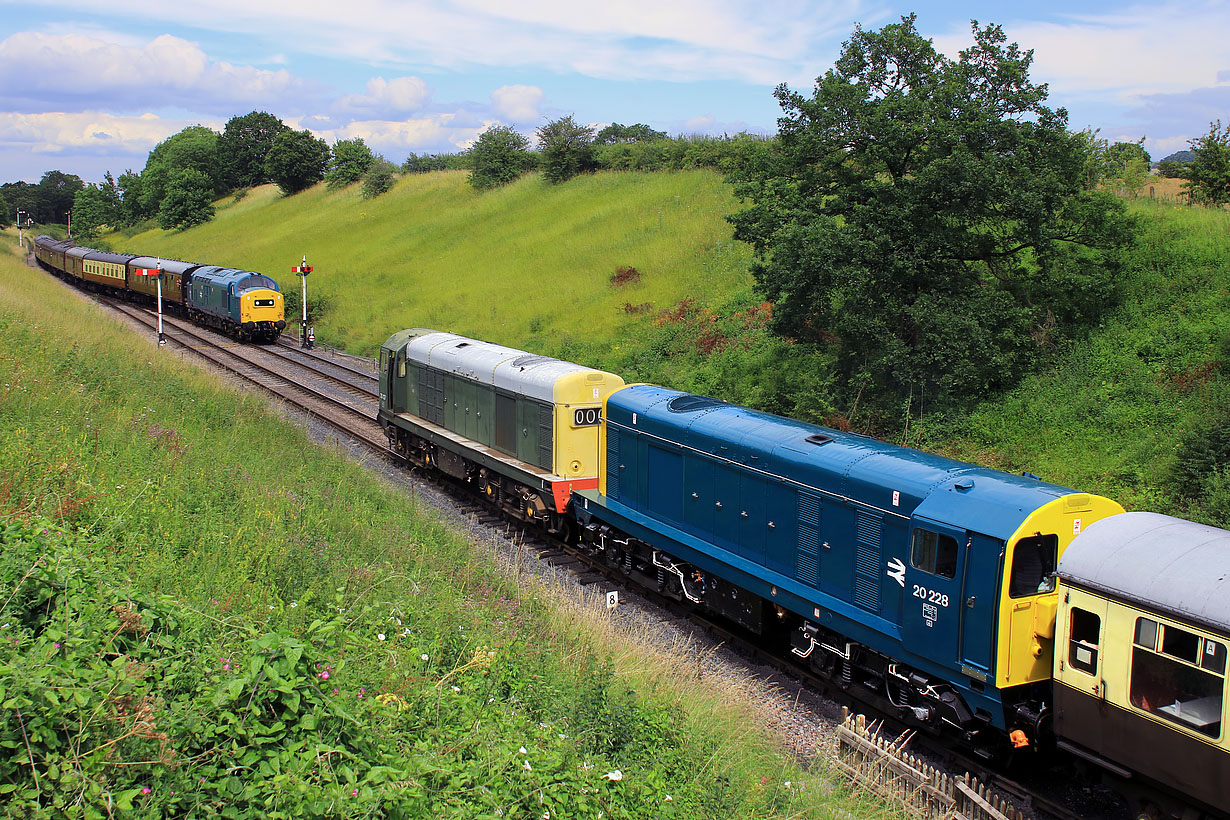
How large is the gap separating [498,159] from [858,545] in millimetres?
53267

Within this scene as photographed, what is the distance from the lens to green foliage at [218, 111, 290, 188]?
3467 inches

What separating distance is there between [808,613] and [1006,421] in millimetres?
9746

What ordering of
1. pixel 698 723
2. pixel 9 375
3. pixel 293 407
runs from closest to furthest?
pixel 698 723 < pixel 9 375 < pixel 293 407

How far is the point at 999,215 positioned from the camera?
17.6m

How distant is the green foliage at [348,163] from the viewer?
73.8 metres

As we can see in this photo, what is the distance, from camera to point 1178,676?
693cm

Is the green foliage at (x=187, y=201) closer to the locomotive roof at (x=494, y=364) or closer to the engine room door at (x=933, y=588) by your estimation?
the locomotive roof at (x=494, y=364)


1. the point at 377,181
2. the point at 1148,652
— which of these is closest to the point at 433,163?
the point at 377,181

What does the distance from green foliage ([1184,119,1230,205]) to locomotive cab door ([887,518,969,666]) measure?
19.3m

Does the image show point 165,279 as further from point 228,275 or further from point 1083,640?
point 1083,640

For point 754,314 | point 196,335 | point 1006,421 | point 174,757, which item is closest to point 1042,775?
point 174,757

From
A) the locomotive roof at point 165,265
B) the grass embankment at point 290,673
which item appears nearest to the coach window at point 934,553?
the grass embankment at point 290,673

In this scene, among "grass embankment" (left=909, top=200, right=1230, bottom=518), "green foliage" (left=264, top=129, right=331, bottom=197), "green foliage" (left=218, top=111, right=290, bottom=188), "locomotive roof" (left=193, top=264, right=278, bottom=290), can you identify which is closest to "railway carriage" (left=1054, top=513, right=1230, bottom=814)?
"grass embankment" (left=909, top=200, right=1230, bottom=518)

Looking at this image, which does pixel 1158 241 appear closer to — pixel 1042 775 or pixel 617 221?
pixel 1042 775
